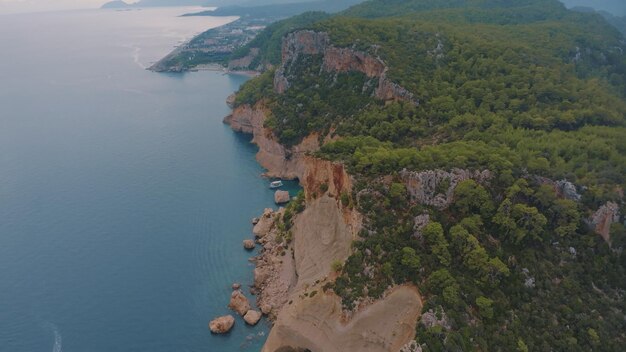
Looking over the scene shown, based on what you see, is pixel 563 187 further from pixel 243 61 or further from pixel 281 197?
pixel 243 61

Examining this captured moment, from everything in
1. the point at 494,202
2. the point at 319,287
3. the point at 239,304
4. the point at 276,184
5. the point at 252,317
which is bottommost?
the point at 276,184

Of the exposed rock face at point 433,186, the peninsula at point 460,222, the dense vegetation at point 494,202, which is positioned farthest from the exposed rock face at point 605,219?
the exposed rock face at point 433,186

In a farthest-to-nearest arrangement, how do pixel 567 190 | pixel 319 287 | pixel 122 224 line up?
pixel 122 224, pixel 567 190, pixel 319 287

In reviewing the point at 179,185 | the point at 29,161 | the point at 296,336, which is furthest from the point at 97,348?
the point at 29,161

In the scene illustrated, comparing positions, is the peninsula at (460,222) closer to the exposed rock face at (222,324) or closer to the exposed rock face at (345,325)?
the exposed rock face at (345,325)

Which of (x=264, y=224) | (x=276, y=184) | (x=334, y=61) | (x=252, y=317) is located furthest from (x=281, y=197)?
(x=334, y=61)

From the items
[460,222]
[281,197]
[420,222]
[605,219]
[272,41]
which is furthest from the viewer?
[272,41]

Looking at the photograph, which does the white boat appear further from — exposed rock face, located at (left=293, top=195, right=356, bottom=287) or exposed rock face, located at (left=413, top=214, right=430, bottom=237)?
exposed rock face, located at (left=413, top=214, right=430, bottom=237)
